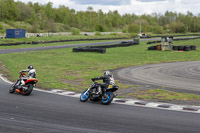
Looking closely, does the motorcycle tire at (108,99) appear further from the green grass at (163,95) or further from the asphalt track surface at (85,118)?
the green grass at (163,95)

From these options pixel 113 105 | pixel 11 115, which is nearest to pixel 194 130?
pixel 113 105

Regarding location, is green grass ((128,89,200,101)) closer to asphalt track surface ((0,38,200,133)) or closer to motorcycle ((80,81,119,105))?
motorcycle ((80,81,119,105))

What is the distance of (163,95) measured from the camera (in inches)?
527

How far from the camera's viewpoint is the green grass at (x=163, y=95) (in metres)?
12.8

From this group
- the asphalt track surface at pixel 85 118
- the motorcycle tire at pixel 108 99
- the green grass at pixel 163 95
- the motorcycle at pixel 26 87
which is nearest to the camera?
the asphalt track surface at pixel 85 118

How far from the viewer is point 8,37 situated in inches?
2514

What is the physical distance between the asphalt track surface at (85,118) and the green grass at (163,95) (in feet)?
7.03

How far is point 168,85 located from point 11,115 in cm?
920

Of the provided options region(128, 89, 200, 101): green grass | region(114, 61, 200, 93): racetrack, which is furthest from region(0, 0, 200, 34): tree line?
region(128, 89, 200, 101): green grass

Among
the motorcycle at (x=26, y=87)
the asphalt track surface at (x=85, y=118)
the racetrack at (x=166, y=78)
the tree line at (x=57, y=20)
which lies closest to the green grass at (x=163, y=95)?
the racetrack at (x=166, y=78)

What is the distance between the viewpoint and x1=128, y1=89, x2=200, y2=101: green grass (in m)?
12.8

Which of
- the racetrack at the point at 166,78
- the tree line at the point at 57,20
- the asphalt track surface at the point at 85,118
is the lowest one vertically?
the asphalt track surface at the point at 85,118

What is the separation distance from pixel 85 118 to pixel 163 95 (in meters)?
5.18

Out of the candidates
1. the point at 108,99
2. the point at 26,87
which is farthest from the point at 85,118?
the point at 26,87
